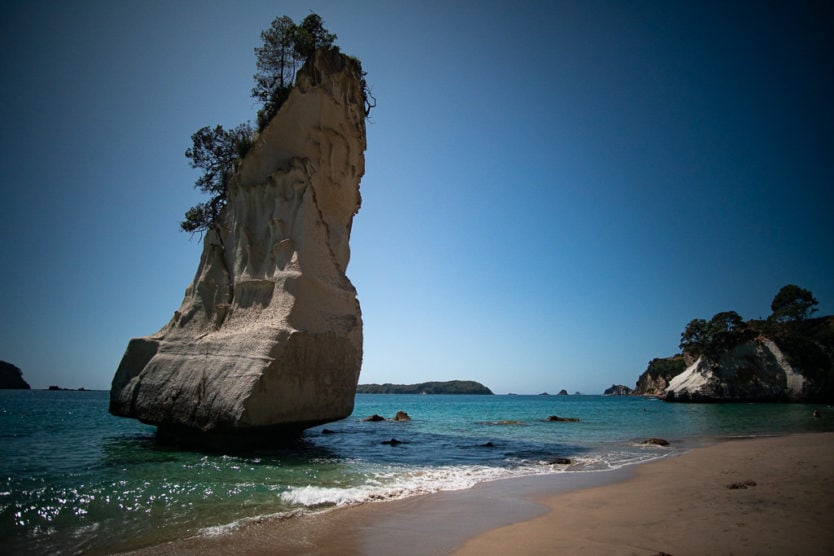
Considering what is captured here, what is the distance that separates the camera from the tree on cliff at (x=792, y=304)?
50.2 metres

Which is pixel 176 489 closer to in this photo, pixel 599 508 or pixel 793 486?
pixel 599 508

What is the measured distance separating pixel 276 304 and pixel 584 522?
30.1 ft

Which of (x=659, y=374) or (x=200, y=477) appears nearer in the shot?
(x=200, y=477)

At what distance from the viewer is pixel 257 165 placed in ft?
46.0

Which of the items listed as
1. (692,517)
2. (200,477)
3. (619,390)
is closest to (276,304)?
(200,477)

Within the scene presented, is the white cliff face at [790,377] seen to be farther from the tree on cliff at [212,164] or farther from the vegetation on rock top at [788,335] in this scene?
the tree on cliff at [212,164]

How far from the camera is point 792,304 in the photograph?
51.2 meters

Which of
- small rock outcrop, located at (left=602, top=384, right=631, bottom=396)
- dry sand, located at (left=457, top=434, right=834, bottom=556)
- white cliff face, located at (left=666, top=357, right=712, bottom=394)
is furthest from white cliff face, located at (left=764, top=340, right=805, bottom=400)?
small rock outcrop, located at (left=602, top=384, right=631, bottom=396)

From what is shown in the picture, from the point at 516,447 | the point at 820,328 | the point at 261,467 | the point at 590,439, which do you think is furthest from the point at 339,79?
the point at 820,328

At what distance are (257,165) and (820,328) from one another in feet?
218

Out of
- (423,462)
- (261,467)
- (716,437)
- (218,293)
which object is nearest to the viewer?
(261,467)

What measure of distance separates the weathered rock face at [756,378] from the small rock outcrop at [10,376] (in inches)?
5010

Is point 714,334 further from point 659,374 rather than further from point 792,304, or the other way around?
point 659,374

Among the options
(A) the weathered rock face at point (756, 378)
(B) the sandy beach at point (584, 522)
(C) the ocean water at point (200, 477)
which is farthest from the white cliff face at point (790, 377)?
(B) the sandy beach at point (584, 522)
